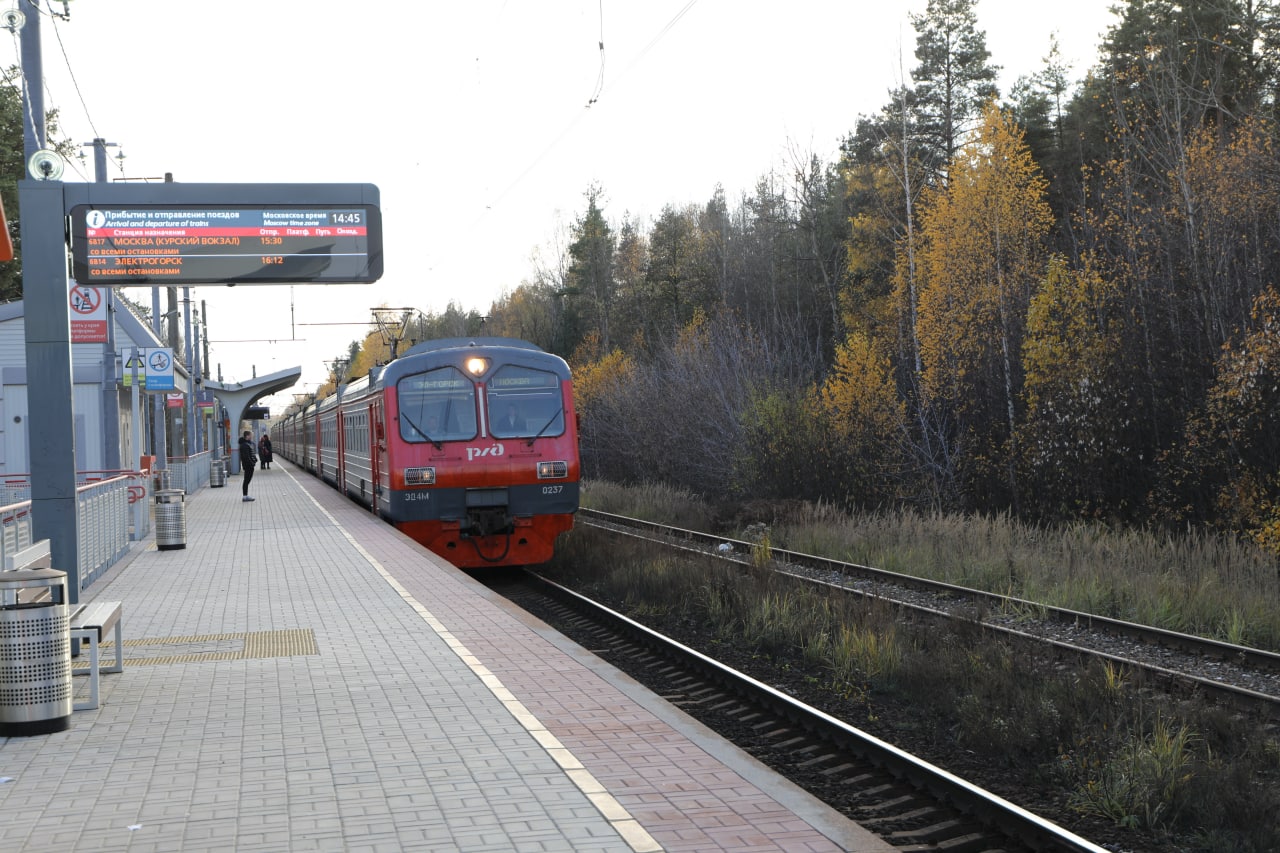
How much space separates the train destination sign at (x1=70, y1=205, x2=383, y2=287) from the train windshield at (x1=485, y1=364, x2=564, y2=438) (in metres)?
4.11

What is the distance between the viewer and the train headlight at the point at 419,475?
53.9 feet

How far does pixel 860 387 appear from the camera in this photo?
24922 millimetres

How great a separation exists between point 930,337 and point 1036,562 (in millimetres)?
10943

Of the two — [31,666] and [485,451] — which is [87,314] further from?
[31,666]

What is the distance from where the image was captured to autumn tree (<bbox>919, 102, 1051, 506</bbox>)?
23000mm

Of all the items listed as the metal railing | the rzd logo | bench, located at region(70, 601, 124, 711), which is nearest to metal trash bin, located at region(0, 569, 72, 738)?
bench, located at region(70, 601, 124, 711)

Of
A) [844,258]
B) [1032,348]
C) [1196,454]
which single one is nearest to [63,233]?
[1196,454]

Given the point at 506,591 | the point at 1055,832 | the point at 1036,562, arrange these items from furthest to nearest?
the point at 506,591 → the point at 1036,562 → the point at 1055,832

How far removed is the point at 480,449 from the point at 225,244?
5271 millimetres

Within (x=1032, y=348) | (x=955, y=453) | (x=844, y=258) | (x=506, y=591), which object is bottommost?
(x=506, y=591)

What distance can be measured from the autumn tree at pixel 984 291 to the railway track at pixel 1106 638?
26.6 feet

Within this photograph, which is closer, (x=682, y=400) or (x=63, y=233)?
(x=63, y=233)

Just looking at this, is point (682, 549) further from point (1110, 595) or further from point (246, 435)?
point (246, 435)

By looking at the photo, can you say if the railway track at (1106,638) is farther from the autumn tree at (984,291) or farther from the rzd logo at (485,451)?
the autumn tree at (984,291)
